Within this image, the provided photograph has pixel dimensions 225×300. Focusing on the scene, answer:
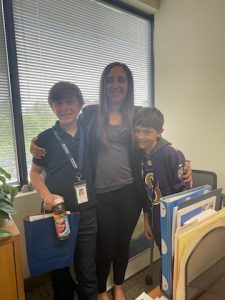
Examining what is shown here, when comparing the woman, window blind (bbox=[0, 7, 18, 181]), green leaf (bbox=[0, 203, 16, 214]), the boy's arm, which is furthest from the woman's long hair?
window blind (bbox=[0, 7, 18, 181])

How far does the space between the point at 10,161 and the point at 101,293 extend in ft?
A: 3.92

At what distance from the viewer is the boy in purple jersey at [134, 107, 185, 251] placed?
133 cm

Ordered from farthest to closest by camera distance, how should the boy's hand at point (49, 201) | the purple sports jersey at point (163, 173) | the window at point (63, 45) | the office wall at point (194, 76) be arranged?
the office wall at point (194, 76) < the window at point (63, 45) < the purple sports jersey at point (163, 173) < the boy's hand at point (49, 201)

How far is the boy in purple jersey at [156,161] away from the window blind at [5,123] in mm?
1040

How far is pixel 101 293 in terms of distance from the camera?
1.59m

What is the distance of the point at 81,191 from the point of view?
1.30 m

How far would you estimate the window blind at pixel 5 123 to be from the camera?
1759mm

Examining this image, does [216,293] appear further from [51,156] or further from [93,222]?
[51,156]

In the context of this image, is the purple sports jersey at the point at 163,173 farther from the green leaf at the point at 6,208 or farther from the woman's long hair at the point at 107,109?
the green leaf at the point at 6,208

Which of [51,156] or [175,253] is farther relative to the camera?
[51,156]

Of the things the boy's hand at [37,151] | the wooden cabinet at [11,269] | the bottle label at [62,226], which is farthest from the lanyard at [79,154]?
the wooden cabinet at [11,269]

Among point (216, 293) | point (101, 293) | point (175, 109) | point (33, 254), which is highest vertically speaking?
point (175, 109)

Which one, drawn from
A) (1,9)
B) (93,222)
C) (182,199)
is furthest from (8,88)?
(182,199)

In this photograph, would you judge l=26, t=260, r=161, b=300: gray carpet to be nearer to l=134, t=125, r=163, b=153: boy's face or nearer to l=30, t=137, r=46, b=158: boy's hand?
l=134, t=125, r=163, b=153: boy's face
